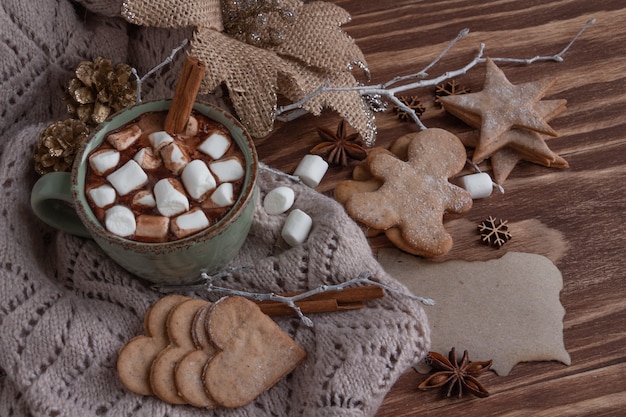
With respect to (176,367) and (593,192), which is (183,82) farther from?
(593,192)

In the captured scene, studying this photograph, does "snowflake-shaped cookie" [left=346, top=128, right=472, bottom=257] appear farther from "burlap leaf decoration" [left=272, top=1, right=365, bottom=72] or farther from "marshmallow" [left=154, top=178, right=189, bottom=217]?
"marshmallow" [left=154, top=178, right=189, bottom=217]

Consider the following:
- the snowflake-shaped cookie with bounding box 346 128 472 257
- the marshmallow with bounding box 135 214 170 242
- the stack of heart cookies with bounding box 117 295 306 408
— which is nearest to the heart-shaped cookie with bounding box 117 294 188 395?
the stack of heart cookies with bounding box 117 295 306 408

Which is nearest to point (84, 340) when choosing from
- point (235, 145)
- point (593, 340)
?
point (235, 145)

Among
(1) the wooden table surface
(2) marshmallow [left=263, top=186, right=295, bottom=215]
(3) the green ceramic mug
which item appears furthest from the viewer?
(2) marshmallow [left=263, top=186, right=295, bottom=215]

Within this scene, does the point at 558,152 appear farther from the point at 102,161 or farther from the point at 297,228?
the point at 102,161

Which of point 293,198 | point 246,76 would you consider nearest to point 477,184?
point 293,198

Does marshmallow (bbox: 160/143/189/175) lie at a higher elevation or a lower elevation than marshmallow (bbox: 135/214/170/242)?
higher

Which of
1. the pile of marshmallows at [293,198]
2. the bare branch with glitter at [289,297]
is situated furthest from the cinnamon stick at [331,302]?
the pile of marshmallows at [293,198]
